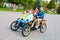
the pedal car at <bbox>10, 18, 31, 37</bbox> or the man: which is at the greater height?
the man

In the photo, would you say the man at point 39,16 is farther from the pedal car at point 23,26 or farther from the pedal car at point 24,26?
the pedal car at point 23,26

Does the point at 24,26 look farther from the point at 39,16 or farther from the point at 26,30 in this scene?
the point at 39,16

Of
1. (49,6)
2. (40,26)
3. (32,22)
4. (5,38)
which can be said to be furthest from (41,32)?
(49,6)

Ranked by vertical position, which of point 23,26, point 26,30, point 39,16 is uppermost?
point 39,16

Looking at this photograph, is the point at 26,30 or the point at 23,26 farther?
the point at 23,26

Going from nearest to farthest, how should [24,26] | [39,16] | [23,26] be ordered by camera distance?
[24,26] → [23,26] → [39,16]

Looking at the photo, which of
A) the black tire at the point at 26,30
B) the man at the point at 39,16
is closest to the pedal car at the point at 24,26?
the black tire at the point at 26,30

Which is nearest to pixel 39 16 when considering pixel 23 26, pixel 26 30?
pixel 23 26

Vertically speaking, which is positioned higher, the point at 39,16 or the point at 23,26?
the point at 39,16

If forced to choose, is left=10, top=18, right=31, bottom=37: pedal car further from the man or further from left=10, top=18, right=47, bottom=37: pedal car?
the man

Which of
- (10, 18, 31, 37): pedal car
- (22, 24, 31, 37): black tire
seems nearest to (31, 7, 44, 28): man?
(10, 18, 31, 37): pedal car

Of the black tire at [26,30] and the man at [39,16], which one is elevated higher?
the man at [39,16]

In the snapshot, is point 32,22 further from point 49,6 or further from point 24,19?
point 49,6

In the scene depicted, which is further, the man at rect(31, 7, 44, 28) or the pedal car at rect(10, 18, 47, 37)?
the man at rect(31, 7, 44, 28)
